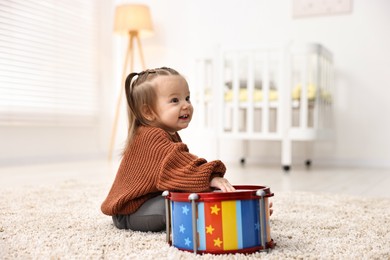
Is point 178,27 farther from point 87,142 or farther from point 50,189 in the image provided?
point 50,189

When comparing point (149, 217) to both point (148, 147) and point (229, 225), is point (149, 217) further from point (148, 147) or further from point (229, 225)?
point (229, 225)

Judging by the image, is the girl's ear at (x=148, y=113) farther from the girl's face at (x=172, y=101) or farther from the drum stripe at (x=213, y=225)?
the drum stripe at (x=213, y=225)

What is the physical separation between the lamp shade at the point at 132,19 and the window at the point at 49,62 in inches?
11.1

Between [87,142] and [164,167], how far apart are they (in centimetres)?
287

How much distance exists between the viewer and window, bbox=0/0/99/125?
9.66 ft

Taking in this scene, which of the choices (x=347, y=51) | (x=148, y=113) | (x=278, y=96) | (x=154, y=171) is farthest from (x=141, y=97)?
(x=347, y=51)

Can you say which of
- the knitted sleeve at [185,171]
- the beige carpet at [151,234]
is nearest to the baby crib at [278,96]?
the beige carpet at [151,234]

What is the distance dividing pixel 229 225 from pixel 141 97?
37 centimetres

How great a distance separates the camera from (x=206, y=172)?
86cm

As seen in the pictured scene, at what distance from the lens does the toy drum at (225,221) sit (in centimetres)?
78

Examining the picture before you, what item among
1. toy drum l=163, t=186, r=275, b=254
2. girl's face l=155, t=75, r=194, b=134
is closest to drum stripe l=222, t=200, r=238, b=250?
toy drum l=163, t=186, r=275, b=254

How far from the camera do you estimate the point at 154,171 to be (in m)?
0.96

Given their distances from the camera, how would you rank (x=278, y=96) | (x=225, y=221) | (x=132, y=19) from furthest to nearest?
(x=132, y=19) < (x=278, y=96) < (x=225, y=221)

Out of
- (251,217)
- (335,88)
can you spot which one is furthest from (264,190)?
(335,88)
